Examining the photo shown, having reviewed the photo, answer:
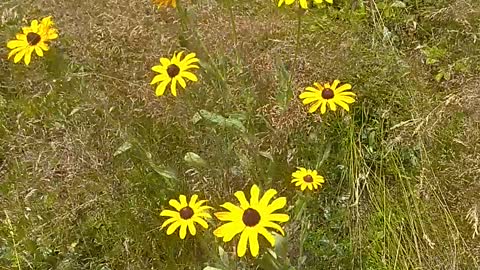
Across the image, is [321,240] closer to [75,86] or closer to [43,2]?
[75,86]

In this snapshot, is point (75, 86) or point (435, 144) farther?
point (75, 86)

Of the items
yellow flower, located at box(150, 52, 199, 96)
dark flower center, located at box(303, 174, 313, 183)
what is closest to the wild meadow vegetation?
dark flower center, located at box(303, 174, 313, 183)

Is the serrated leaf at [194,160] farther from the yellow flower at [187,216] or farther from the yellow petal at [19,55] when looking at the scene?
the yellow petal at [19,55]

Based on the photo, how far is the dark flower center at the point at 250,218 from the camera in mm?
1235

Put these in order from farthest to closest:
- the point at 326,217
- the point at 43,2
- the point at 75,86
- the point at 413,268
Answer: the point at 43,2 → the point at 75,86 → the point at 326,217 → the point at 413,268

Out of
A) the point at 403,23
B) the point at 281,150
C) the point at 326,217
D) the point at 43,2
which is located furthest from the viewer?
the point at 43,2

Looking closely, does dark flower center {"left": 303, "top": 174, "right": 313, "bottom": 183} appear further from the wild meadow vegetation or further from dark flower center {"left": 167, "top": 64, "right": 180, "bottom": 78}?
dark flower center {"left": 167, "top": 64, "right": 180, "bottom": 78}

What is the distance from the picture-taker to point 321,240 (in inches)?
64.8

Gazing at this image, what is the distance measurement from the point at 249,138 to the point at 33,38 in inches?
22.2

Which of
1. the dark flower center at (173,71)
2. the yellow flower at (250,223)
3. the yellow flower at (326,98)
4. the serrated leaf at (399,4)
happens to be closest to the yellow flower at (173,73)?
the dark flower center at (173,71)

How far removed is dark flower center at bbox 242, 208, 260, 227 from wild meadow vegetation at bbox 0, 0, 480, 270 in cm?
13

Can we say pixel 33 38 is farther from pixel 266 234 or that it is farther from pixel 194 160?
pixel 266 234

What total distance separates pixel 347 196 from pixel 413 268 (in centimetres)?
25

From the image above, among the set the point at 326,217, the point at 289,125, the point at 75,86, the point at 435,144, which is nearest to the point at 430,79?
the point at 435,144
